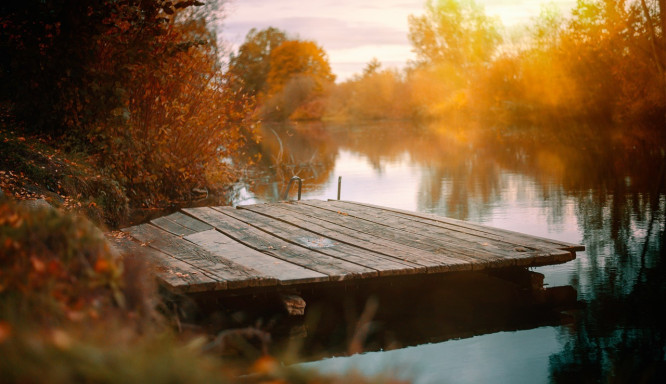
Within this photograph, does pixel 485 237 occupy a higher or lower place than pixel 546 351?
higher

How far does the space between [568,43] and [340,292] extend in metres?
24.0

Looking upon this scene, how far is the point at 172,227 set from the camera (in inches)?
308

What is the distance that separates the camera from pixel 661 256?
8023mm

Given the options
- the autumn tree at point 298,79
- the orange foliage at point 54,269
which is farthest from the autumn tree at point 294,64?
the orange foliage at point 54,269

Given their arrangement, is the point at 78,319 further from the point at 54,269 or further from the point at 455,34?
the point at 455,34

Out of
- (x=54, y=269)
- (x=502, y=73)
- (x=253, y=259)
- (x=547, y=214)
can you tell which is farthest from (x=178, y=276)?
(x=502, y=73)

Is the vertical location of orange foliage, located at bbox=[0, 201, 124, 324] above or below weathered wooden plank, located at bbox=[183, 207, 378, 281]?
above

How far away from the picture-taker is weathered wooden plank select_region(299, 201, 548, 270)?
20.0 feet

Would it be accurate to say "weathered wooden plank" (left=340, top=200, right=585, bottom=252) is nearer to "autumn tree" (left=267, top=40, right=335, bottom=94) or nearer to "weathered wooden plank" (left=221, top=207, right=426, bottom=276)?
"weathered wooden plank" (left=221, top=207, right=426, bottom=276)

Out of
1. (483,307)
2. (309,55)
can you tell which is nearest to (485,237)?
(483,307)

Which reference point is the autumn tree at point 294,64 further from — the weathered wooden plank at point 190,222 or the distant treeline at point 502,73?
the weathered wooden plank at point 190,222

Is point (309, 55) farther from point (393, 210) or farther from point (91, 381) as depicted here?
point (91, 381)

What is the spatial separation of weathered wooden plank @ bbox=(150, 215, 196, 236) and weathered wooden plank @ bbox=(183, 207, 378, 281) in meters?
0.33

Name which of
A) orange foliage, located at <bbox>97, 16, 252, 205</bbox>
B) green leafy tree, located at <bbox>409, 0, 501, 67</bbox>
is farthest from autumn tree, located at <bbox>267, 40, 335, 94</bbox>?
orange foliage, located at <bbox>97, 16, 252, 205</bbox>
